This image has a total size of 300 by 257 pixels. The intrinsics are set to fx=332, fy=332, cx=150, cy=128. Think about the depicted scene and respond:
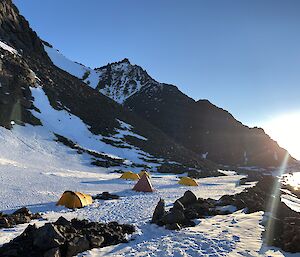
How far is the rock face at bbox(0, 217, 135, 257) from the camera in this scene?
43.5ft

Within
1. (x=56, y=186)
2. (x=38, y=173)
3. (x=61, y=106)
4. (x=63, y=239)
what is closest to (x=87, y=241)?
(x=63, y=239)

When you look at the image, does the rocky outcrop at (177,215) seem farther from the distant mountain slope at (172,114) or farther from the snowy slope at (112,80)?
the snowy slope at (112,80)

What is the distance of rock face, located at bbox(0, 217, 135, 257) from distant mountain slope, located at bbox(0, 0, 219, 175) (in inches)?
1479

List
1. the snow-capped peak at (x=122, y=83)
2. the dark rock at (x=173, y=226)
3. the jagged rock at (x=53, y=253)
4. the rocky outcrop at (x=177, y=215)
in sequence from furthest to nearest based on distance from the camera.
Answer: the snow-capped peak at (x=122, y=83) < the rocky outcrop at (x=177, y=215) < the dark rock at (x=173, y=226) < the jagged rock at (x=53, y=253)

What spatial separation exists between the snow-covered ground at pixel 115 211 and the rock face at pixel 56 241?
0.63 metres

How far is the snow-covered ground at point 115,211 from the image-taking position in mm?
15461

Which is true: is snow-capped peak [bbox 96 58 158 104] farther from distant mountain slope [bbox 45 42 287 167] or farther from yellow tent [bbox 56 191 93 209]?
yellow tent [bbox 56 191 93 209]

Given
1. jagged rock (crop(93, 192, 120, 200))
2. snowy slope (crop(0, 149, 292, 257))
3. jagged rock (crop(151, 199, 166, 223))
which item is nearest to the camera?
snowy slope (crop(0, 149, 292, 257))

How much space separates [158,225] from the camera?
19656mm

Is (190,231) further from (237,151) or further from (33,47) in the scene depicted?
(237,151)

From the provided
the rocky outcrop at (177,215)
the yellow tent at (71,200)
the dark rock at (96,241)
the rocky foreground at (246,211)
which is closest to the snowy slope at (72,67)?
the yellow tent at (71,200)

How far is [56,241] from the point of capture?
45.2ft

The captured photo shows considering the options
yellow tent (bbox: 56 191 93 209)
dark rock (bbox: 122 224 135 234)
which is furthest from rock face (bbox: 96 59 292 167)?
dark rock (bbox: 122 224 135 234)

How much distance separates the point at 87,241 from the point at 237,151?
151869 millimetres
